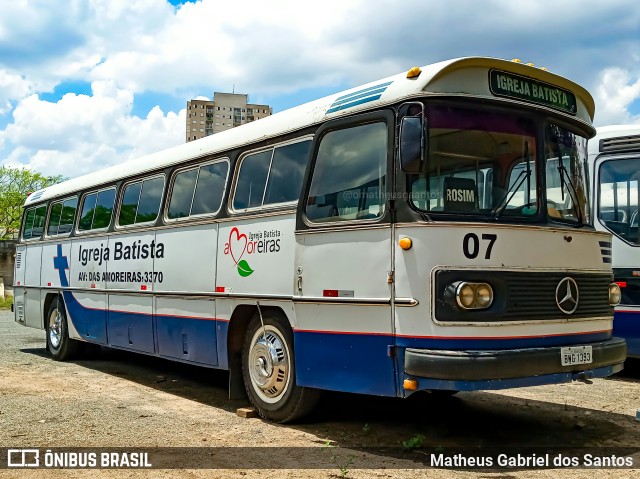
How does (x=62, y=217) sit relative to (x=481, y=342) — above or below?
above

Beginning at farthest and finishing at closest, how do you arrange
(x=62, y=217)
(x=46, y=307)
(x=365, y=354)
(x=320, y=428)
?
1. (x=46, y=307)
2. (x=62, y=217)
3. (x=320, y=428)
4. (x=365, y=354)

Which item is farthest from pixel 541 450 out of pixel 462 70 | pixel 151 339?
pixel 151 339

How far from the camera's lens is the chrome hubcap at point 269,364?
23.3 ft

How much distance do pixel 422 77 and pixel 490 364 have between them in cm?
238

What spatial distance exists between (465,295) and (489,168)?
1149 millimetres

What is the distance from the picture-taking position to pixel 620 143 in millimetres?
10609

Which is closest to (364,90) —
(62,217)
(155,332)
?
(155,332)

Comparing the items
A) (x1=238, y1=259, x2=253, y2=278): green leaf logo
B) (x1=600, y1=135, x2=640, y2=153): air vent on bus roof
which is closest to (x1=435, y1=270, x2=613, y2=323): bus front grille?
(x1=238, y1=259, x2=253, y2=278): green leaf logo

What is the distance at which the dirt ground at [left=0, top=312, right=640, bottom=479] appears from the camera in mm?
5594

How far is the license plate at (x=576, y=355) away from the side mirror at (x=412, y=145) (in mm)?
1998

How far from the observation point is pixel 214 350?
8086 millimetres

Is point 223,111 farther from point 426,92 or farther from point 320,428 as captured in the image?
point 426,92

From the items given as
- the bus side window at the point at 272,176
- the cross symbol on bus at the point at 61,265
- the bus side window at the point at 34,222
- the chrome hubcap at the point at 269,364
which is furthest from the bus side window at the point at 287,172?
the bus side window at the point at 34,222

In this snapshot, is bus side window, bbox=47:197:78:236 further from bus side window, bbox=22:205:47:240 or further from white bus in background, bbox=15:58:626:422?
white bus in background, bbox=15:58:626:422
